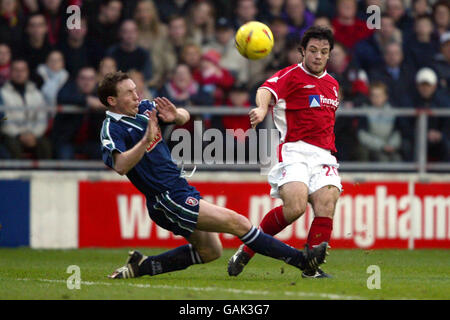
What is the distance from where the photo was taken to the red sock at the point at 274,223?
873cm

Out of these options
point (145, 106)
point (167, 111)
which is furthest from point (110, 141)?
point (145, 106)

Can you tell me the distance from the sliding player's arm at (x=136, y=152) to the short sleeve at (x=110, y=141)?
0.07 m

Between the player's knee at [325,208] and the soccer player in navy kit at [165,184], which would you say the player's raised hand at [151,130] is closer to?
the soccer player in navy kit at [165,184]

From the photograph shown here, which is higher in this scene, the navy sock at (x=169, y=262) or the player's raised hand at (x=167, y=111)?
the player's raised hand at (x=167, y=111)

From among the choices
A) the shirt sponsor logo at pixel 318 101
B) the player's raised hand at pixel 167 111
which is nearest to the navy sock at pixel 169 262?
the player's raised hand at pixel 167 111

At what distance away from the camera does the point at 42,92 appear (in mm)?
13211

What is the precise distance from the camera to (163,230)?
1301cm

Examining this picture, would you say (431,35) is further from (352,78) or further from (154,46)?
(154,46)

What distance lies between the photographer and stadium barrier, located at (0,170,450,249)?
13.0 m

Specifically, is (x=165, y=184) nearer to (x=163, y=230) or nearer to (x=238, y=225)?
(x=238, y=225)

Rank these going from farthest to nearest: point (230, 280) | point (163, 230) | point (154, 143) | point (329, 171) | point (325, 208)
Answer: point (163, 230) → point (329, 171) → point (325, 208) → point (230, 280) → point (154, 143)

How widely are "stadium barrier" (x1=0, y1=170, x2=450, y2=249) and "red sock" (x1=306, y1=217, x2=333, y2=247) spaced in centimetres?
449

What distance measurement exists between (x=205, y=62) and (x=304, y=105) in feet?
16.6
